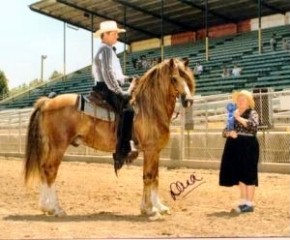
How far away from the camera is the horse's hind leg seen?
7.98 metres

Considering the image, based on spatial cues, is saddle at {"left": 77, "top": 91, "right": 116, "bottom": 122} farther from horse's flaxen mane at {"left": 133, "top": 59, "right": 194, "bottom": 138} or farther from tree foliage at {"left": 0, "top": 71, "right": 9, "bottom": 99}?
tree foliage at {"left": 0, "top": 71, "right": 9, "bottom": 99}

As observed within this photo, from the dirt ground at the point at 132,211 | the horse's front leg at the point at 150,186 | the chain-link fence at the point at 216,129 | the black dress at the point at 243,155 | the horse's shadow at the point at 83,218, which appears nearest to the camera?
the dirt ground at the point at 132,211

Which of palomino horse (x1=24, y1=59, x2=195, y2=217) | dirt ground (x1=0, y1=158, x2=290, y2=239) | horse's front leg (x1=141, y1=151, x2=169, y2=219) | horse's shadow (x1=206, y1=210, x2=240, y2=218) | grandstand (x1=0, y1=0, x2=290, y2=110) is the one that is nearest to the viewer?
dirt ground (x1=0, y1=158, x2=290, y2=239)

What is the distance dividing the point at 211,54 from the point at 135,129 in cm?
2938

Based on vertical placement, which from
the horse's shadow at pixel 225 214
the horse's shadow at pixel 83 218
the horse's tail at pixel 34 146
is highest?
the horse's tail at pixel 34 146

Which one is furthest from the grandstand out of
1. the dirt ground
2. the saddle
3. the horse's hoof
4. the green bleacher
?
the horse's hoof

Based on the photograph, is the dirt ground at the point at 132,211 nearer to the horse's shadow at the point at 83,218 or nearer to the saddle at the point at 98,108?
the horse's shadow at the point at 83,218

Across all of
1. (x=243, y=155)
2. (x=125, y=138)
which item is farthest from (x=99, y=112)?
(x=243, y=155)

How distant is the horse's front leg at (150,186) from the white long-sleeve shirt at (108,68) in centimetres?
95

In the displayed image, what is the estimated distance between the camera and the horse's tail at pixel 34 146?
Result: 27.5 feet

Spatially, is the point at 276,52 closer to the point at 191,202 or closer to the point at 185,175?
the point at 185,175

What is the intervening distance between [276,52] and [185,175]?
56.2 feet

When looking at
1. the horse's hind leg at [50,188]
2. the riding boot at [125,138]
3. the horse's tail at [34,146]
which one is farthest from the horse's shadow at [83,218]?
the riding boot at [125,138]

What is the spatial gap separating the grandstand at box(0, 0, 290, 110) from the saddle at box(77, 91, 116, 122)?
49.3ft
